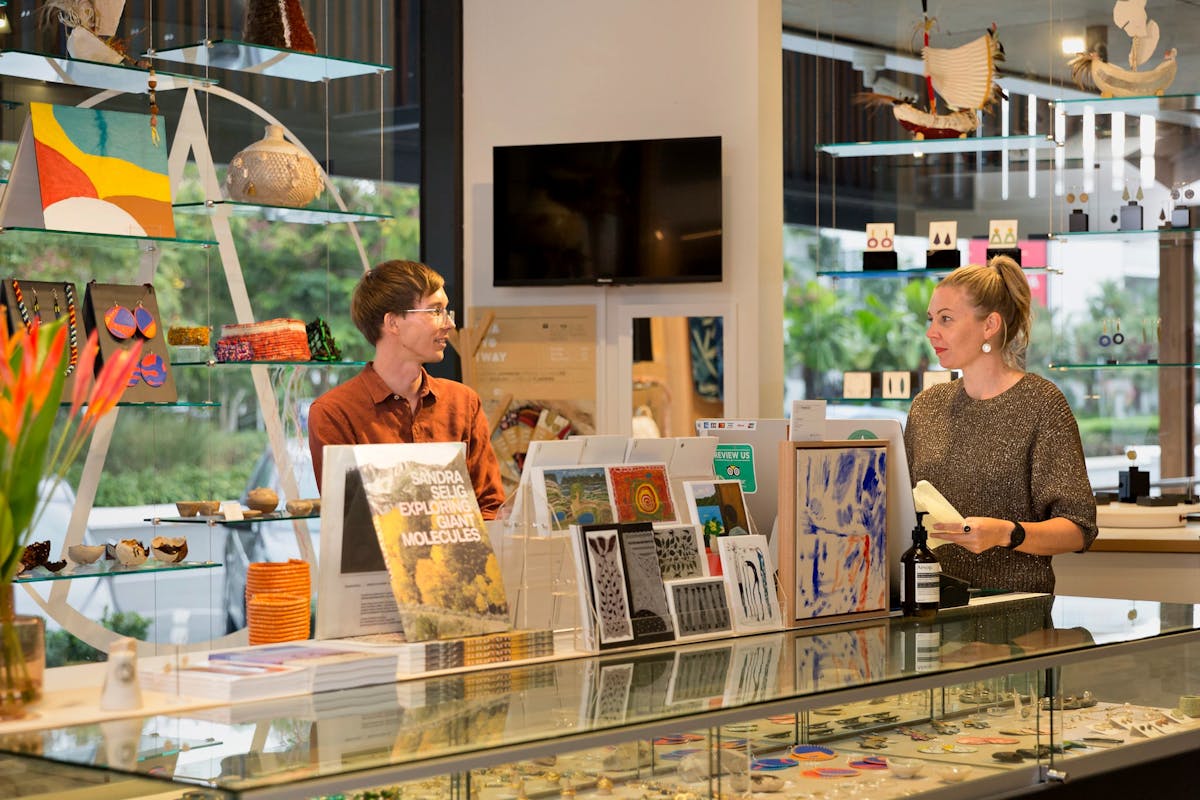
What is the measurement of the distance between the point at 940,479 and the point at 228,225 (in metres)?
3.04

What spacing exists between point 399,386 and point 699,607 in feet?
4.47

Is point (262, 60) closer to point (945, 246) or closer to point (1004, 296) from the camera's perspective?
point (945, 246)

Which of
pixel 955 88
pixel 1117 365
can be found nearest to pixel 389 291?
pixel 955 88

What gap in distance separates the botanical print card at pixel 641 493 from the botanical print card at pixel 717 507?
4 centimetres

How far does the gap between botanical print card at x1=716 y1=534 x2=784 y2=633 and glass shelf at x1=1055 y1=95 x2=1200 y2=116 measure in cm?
366

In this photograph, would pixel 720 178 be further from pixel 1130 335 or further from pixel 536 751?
pixel 536 751

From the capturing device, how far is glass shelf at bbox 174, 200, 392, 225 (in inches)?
192

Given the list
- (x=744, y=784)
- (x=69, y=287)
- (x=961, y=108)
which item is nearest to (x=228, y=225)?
(x=69, y=287)

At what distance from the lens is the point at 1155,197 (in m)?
5.58

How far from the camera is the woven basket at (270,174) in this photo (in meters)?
4.89

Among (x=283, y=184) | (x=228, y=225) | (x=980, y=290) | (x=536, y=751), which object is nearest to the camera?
(x=536, y=751)

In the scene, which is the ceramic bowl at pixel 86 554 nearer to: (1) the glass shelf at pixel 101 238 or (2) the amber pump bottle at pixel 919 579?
(1) the glass shelf at pixel 101 238

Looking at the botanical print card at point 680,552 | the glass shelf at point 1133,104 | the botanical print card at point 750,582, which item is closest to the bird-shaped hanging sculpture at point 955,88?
the glass shelf at point 1133,104

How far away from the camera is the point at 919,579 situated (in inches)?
110
